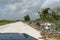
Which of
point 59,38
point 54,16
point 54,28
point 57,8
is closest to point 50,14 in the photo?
point 54,16

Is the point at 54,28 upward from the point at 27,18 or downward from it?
downward

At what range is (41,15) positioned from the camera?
1806 inches

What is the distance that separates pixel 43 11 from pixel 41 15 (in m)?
1.41

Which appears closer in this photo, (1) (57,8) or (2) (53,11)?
(1) (57,8)

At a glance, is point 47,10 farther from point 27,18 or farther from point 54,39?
point 54,39

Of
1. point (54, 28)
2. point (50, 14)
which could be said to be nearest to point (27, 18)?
point (50, 14)

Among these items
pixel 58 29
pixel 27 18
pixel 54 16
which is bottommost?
pixel 58 29

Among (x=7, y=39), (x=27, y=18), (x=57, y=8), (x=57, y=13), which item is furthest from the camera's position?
(x=27, y=18)

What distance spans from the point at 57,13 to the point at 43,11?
588cm

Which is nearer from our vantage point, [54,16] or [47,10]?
[54,16]

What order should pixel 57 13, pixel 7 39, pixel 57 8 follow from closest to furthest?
pixel 7 39 < pixel 57 8 < pixel 57 13

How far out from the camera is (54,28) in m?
21.0

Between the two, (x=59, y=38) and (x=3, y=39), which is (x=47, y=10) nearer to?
(x=59, y=38)

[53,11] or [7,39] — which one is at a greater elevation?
[53,11]
